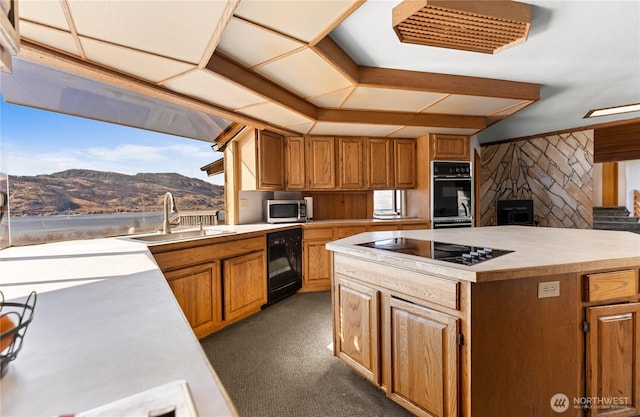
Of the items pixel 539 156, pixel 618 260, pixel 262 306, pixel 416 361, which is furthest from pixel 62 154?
pixel 539 156

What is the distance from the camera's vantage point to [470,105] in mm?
3174

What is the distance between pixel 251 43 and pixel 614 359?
8.90ft

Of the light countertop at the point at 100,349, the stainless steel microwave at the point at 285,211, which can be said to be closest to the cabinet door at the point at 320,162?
the stainless steel microwave at the point at 285,211

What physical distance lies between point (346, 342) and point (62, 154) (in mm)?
2964

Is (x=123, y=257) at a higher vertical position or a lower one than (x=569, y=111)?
lower

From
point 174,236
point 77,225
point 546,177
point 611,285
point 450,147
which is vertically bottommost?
point 611,285

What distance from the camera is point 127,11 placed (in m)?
1.35

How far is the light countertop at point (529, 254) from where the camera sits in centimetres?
125

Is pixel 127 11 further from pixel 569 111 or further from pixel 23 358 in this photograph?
pixel 569 111

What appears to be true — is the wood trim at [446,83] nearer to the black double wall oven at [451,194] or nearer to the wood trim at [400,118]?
the wood trim at [400,118]

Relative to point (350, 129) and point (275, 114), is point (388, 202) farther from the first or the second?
point (275, 114)

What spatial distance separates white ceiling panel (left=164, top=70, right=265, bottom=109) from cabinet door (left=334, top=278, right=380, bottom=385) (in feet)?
5.55

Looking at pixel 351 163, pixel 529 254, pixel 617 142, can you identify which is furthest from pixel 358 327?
pixel 617 142

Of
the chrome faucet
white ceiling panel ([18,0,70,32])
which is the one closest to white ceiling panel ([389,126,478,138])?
the chrome faucet
